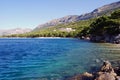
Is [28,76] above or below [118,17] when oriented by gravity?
below

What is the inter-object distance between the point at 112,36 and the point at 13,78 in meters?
100

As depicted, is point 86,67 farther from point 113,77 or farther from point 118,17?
point 118,17

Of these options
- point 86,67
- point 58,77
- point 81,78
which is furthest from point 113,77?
point 86,67

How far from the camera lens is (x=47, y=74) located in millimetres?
38781

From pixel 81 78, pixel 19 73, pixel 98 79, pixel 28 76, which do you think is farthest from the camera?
pixel 19 73

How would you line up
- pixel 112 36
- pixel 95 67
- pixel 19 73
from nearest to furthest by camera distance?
pixel 19 73
pixel 95 67
pixel 112 36

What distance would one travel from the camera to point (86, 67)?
44969mm

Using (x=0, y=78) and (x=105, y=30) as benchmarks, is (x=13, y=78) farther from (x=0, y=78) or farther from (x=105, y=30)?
(x=105, y=30)

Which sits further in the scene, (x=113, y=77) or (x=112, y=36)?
(x=112, y=36)

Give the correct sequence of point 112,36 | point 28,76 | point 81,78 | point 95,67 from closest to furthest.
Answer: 1. point 81,78
2. point 28,76
3. point 95,67
4. point 112,36

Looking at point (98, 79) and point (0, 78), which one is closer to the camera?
point (98, 79)

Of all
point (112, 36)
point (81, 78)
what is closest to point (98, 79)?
point (81, 78)

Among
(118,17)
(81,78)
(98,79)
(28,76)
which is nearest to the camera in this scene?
(98,79)

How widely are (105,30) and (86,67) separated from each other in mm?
96286
